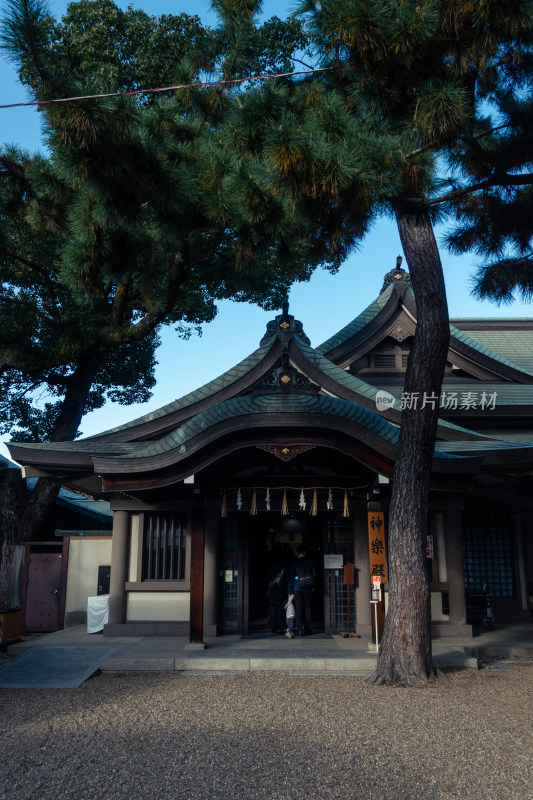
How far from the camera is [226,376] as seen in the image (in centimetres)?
1227

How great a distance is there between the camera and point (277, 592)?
1190 centimetres

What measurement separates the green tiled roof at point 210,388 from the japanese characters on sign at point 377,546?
3.88 metres

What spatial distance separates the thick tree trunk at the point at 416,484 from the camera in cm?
784

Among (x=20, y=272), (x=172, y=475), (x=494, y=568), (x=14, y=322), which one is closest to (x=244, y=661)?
(x=172, y=475)

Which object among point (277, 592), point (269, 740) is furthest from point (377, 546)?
point (269, 740)

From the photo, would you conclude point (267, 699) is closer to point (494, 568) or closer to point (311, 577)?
point (311, 577)

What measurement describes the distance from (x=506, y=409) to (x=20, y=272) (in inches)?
534

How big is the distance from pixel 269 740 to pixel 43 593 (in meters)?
9.75

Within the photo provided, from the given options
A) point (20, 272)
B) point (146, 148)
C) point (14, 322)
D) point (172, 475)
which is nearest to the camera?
point (146, 148)

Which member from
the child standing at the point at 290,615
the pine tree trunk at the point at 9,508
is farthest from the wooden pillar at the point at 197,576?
the pine tree trunk at the point at 9,508

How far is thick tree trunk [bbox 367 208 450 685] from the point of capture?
25.7ft

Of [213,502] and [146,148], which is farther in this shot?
[213,502]

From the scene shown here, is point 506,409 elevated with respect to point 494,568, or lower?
elevated

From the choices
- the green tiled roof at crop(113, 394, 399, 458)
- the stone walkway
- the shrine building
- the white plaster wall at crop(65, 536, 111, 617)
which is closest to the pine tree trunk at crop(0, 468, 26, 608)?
the white plaster wall at crop(65, 536, 111, 617)
